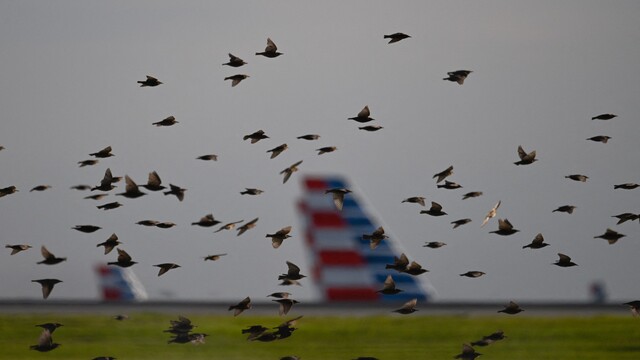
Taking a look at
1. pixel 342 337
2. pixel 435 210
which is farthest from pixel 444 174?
pixel 342 337

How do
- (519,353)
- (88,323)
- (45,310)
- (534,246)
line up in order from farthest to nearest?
(45,310)
(88,323)
(519,353)
(534,246)

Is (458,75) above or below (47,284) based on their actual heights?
above

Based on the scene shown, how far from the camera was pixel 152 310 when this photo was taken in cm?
3366

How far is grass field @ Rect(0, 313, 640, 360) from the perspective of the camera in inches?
962

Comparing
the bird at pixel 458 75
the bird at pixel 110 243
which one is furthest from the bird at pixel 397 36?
the bird at pixel 110 243

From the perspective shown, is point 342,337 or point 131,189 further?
point 342,337

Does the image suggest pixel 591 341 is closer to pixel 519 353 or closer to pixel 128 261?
pixel 519 353

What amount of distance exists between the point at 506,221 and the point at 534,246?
988mm

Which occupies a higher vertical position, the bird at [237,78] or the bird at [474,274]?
the bird at [237,78]

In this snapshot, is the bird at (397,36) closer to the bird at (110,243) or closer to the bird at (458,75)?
the bird at (458,75)

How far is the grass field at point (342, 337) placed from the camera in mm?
24438

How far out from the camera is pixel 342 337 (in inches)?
1063

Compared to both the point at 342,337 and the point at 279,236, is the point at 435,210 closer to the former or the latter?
the point at 279,236

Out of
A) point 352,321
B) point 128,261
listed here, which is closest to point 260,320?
point 352,321
